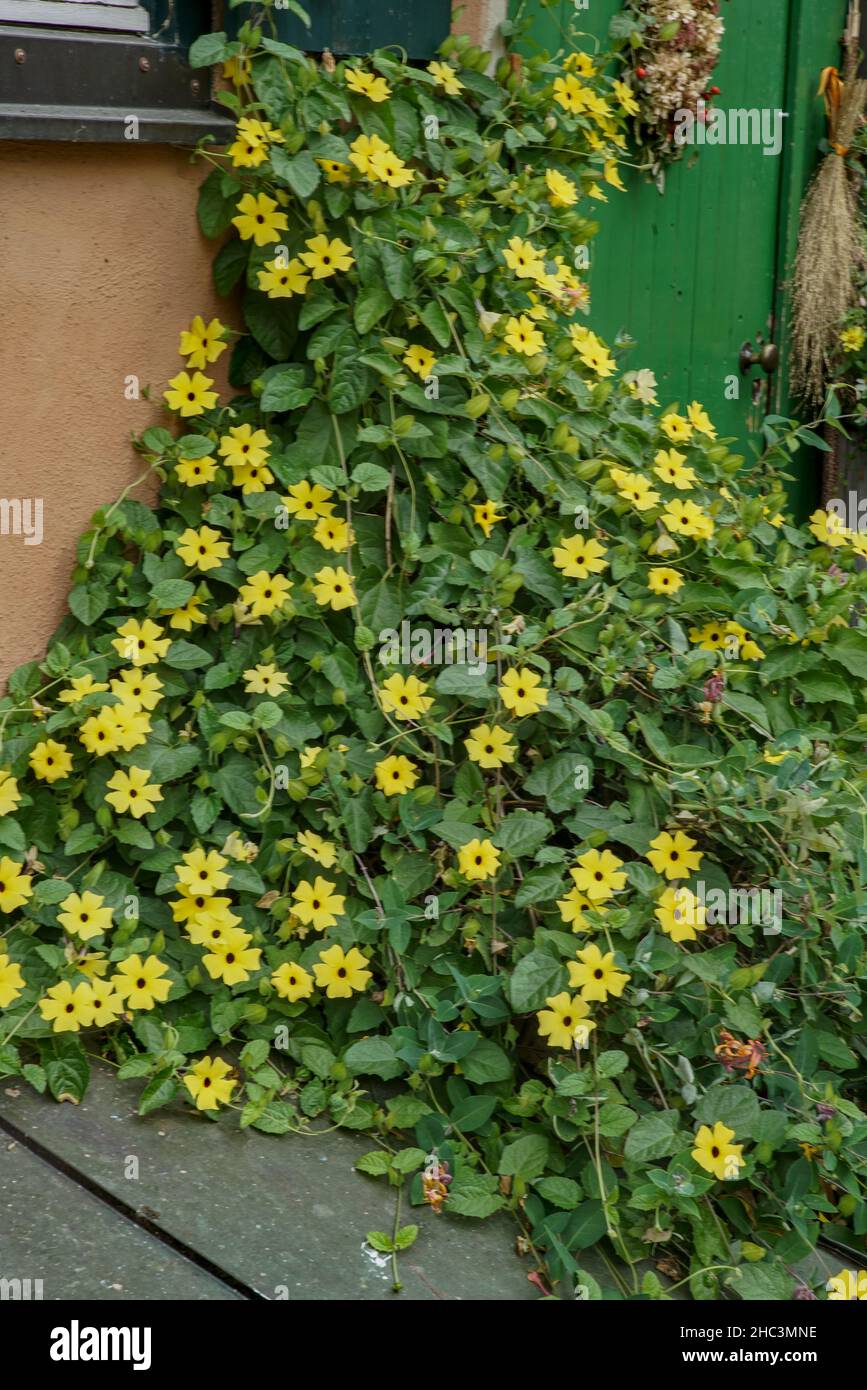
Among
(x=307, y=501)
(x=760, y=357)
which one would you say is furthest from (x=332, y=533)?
(x=760, y=357)

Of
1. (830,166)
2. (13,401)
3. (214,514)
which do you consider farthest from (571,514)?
(830,166)

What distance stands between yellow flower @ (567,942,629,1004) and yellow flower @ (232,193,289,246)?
5.10 ft

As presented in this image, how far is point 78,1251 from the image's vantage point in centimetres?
A: 206

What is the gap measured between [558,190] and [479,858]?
166 centimetres

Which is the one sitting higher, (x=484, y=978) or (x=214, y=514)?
(x=214, y=514)

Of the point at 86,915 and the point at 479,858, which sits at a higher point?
the point at 479,858

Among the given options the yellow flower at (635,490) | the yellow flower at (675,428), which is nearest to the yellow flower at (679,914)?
the yellow flower at (635,490)

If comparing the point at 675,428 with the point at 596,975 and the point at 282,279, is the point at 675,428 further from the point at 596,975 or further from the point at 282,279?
the point at 596,975

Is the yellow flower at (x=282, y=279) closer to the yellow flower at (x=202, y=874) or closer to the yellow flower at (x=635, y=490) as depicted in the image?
the yellow flower at (x=635, y=490)

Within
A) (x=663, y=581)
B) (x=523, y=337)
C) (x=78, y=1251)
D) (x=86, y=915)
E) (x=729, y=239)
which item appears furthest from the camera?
(x=729, y=239)

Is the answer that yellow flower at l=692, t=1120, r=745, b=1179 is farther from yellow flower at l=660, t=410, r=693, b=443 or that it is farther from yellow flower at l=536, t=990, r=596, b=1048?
yellow flower at l=660, t=410, r=693, b=443
